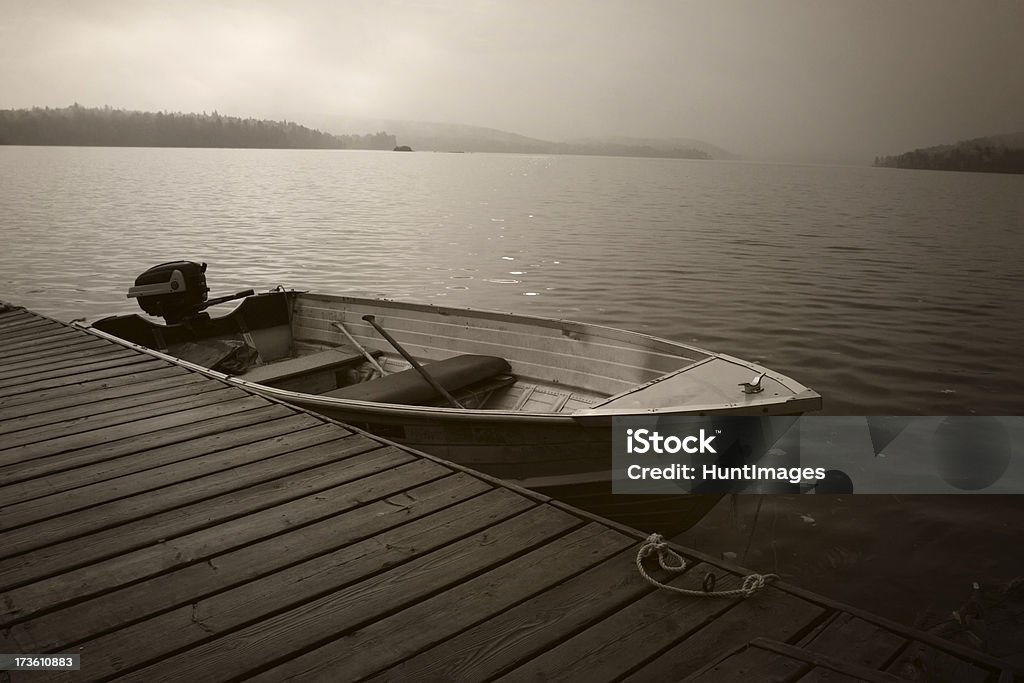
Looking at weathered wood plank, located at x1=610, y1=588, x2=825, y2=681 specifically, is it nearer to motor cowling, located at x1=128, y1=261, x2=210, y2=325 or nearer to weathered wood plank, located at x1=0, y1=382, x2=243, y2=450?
weathered wood plank, located at x1=0, y1=382, x2=243, y2=450

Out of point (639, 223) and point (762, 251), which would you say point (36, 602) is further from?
point (639, 223)

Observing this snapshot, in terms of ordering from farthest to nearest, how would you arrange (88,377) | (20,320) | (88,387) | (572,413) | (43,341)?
1. (20,320)
2. (43,341)
3. (88,377)
4. (88,387)
5. (572,413)

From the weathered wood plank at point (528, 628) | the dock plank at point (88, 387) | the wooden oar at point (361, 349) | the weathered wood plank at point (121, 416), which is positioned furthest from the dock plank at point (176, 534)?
the wooden oar at point (361, 349)

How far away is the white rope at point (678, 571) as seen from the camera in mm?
2873

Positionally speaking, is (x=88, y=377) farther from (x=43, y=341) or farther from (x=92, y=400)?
(x=43, y=341)

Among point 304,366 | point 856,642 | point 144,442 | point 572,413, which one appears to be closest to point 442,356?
point 304,366

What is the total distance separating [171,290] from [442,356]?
136 inches

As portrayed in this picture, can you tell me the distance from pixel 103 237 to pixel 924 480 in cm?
3073

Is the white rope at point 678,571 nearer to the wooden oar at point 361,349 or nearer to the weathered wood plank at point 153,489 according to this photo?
the weathered wood plank at point 153,489

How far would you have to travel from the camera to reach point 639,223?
3525 cm

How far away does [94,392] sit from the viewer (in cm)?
589

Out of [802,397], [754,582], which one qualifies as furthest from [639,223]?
[754,582]

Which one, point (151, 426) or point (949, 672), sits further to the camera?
point (151, 426)

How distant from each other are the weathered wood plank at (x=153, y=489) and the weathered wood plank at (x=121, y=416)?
0.94 metres
